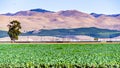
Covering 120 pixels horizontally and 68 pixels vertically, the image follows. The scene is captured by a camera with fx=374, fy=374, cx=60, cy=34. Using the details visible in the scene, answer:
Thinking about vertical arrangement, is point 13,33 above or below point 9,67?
below

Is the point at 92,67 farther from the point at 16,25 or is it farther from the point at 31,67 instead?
the point at 16,25

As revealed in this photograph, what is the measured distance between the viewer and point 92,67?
32.8 meters

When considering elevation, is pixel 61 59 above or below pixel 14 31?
above

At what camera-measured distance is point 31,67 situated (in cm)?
3341

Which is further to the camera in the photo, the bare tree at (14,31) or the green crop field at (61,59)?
the bare tree at (14,31)

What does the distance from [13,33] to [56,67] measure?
12327 cm

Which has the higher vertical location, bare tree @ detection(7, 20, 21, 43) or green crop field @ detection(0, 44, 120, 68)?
green crop field @ detection(0, 44, 120, 68)

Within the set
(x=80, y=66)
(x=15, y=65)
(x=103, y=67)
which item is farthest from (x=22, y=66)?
(x=103, y=67)

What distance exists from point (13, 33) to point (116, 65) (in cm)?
12534

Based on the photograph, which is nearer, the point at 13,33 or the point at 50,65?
the point at 50,65

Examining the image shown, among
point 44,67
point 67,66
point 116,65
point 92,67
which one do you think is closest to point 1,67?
point 44,67

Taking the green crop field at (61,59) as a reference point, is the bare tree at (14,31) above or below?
below

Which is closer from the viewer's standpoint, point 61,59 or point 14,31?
point 61,59

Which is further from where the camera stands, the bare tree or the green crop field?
the bare tree
